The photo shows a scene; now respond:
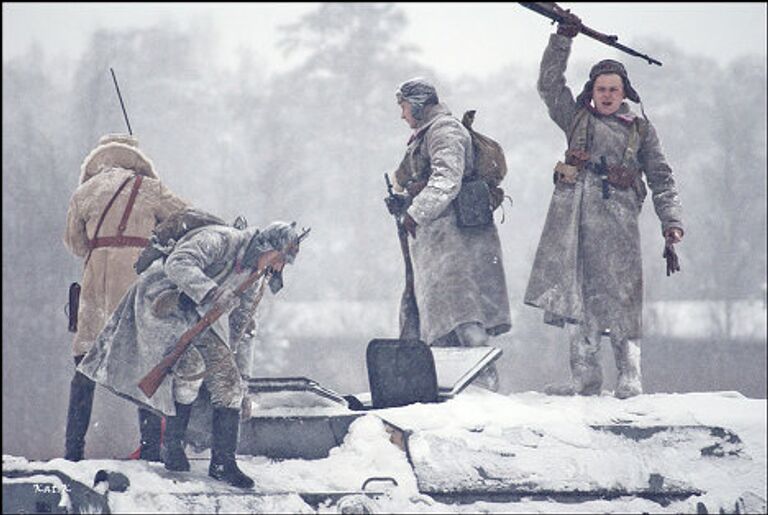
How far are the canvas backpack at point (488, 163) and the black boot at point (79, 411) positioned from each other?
8.55 ft

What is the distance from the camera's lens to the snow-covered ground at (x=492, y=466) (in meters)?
5.62

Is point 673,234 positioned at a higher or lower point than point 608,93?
lower

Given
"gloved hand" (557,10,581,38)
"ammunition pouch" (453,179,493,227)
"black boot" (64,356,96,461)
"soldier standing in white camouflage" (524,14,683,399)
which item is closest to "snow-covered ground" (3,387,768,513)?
"black boot" (64,356,96,461)

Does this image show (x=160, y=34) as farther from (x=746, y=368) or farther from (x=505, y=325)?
(x=505, y=325)

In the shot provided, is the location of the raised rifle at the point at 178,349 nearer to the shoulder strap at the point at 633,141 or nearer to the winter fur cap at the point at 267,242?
the winter fur cap at the point at 267,242

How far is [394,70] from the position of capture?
44031mm

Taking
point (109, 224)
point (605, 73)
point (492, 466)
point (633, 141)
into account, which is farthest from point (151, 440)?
point (605, 73)

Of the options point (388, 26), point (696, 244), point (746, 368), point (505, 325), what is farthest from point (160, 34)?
point (505, 325)

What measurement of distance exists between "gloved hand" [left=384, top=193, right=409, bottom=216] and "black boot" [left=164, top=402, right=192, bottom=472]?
212 cm

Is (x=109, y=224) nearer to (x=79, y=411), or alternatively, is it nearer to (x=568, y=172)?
(x=79, y=411)

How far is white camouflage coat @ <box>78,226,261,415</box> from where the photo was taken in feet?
20.8

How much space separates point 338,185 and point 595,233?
121 ft

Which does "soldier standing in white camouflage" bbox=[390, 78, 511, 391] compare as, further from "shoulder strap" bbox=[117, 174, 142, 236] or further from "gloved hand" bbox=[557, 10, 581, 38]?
"shoulder strap" bbox=[117, 174, 142, 236]

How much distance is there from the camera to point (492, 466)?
589 cm
